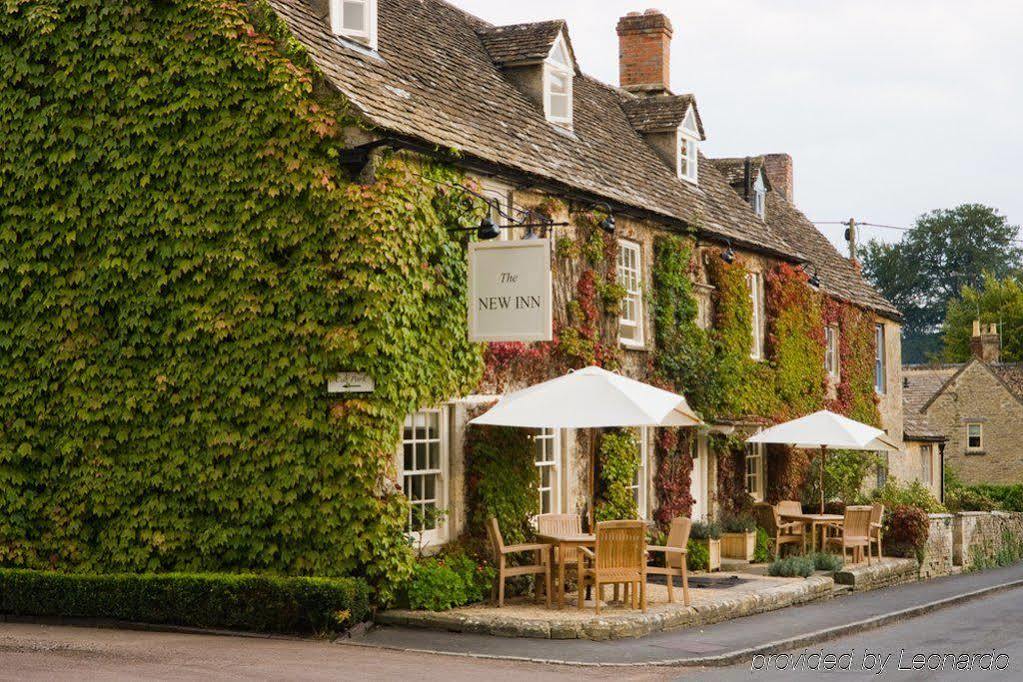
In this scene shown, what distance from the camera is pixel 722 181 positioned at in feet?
97.3

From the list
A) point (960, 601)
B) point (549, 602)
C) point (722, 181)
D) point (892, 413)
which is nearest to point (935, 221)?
point (892, 413)

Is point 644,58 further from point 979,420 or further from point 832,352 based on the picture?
point 979,420

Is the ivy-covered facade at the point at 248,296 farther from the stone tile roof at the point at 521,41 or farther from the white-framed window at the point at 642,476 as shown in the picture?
the stone tile roof at the point at 521,41

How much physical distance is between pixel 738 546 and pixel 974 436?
32.0 meters

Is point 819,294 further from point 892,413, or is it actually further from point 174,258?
point 174,258

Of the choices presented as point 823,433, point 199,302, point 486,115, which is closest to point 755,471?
point 823,433

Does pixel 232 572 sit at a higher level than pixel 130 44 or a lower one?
lower

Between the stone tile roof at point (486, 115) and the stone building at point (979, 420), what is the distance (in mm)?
27210

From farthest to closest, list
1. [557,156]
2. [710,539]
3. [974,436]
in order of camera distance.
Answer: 1. [974,436]
2. [710,539]
3. [557,156]

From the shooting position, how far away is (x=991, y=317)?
70750 mm

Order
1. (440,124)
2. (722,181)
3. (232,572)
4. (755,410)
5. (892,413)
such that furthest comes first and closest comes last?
(892,413), (722,181), (755,410), (440,124), (232,572)

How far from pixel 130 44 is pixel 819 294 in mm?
18554

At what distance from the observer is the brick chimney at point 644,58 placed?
1179 inches

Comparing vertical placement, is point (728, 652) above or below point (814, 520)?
below
